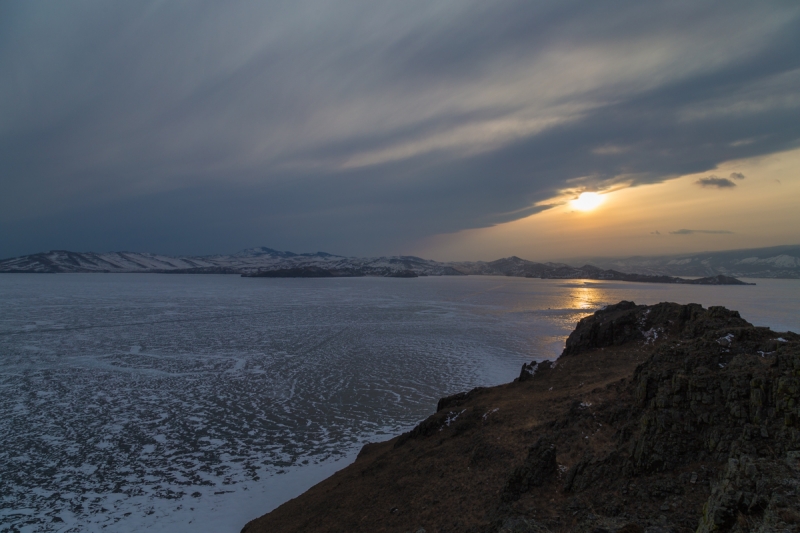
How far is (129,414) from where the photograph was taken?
2027 centimetres

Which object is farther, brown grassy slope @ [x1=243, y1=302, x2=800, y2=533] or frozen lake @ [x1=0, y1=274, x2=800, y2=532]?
frozen lake @ [x1=0, y1=274, x2=800, y2=532]

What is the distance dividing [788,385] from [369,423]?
1614 cm

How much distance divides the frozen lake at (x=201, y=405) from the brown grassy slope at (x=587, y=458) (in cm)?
353

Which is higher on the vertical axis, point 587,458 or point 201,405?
point 587,458

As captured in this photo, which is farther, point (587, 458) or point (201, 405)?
point (201, 405)

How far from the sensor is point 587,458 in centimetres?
1038

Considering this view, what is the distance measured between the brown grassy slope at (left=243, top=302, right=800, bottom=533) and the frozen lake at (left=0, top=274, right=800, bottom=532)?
3.53m

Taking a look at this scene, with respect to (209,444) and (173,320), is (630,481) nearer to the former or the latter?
(209,444)

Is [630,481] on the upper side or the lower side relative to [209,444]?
upper

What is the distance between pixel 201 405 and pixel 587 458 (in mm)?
20031

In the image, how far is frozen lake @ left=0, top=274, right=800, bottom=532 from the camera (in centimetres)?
1345

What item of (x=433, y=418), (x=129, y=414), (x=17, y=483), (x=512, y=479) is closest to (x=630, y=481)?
(x=512, y=479)

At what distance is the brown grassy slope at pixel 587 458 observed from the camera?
27.8ft

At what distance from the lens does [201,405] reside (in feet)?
71.5
